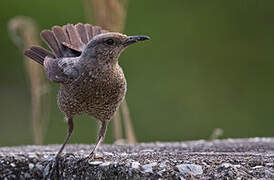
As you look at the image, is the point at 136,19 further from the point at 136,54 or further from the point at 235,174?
the point at 235,174

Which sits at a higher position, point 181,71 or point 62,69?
point 181,71

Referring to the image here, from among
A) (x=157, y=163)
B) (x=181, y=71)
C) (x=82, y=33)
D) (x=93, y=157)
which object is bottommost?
(x=157, y=163)

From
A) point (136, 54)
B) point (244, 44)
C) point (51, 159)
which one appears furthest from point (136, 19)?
point (51, 159)

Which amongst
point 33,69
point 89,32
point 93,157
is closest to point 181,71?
point 33,69

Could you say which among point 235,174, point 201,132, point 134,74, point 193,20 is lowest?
point 235,174

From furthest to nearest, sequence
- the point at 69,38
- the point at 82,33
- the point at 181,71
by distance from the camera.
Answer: the point at 181,71 < the point at 82,33 < the point at 69,38

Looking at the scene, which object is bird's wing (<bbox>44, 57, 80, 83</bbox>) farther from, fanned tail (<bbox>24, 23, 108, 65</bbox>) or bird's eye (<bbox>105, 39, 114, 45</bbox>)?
bird's eye (<bbox>105, 39, 114, 45</bbox>)

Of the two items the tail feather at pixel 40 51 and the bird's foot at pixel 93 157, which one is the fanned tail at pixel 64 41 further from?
the bird's foot at pixel 93 157

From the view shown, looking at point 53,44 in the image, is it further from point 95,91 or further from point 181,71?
point 181,71

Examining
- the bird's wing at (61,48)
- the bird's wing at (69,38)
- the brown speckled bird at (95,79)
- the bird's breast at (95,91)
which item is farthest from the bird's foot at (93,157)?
the bird's wing at (69,38)
